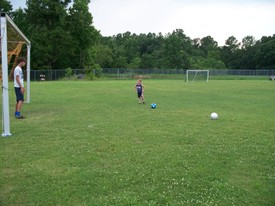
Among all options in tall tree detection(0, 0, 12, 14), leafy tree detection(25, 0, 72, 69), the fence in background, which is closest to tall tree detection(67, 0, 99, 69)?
leafy tree detection(25, 0, 72, 69)

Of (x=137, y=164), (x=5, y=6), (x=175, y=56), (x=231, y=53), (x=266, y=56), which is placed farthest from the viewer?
(x=231, y=53)

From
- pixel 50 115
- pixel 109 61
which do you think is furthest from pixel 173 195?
pixel 109 61

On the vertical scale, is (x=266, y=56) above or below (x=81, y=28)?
below

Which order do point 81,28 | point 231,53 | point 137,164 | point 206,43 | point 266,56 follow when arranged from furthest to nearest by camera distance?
point 206,43 → point 231,53 → point 266,56 → point 81,28 → point 137,164

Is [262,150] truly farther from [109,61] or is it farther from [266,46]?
[266,46]

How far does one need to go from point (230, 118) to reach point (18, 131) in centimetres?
783

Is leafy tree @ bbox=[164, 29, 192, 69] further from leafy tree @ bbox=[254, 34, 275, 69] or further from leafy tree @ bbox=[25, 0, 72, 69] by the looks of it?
leafy tree @ bbox=[25, 0, 72, 69]

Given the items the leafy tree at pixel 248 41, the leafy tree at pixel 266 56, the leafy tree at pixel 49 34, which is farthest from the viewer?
the leafy tree at pixel 248 41

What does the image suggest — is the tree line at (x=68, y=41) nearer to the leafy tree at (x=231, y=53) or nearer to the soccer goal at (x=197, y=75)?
the leafy tree at (x=231, y=53)

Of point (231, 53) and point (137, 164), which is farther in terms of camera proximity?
point (231, 53)

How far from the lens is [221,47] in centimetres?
13812

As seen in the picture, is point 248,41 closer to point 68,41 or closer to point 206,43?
point 206,43

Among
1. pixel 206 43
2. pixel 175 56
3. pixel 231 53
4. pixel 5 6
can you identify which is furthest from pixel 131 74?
pixel 206 43

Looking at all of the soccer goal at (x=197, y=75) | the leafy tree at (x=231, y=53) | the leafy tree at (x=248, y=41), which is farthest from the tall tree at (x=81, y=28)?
the leafy tree at (x=248, y=41)
